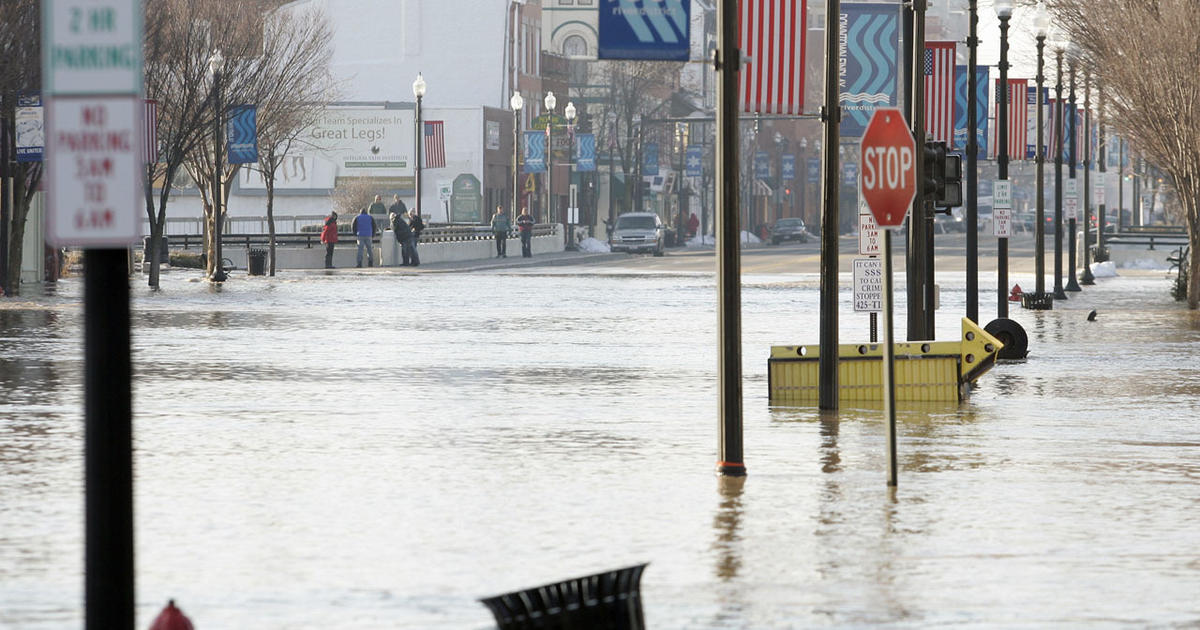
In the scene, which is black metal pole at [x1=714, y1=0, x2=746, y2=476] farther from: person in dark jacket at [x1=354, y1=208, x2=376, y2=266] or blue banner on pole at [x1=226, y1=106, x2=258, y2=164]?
person in dark jacket at [x1=354, y1=208, x2=376, y2=266]

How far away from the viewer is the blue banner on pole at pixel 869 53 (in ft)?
269

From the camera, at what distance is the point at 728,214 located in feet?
45.6

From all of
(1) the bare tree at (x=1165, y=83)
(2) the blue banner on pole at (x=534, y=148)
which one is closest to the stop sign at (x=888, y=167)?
(1) the bare tree at (x=1165, y=83)

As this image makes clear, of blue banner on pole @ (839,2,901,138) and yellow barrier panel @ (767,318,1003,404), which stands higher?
blue banner on pole @ (839,2,901,138)

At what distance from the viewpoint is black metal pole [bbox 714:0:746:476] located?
45.3 feet

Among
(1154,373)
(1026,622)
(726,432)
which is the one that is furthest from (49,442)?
(1154,373)

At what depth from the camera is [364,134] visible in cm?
9325

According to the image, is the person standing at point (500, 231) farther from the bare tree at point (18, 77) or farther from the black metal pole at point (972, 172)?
the black metal pole at point (972, 172)

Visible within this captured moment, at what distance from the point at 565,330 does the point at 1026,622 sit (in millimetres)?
23061

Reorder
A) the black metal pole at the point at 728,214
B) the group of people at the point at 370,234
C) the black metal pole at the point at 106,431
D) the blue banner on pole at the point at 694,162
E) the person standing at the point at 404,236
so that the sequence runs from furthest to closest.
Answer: the blue banner on pole at the point at 694,162 < the person standing at the point at 404,236 < the group of people at the point at 370,234 < the black metal pole at the point at 728,214 < the black metal pole at the point at 106,431

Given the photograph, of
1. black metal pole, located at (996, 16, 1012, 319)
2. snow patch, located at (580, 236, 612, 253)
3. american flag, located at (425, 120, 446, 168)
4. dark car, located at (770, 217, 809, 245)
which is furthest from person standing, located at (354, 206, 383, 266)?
dark car, located at (770, 217, 809, 245)

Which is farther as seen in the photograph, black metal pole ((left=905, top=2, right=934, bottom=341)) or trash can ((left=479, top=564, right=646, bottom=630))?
black metal pole ((left=905, top=2, right=934, bottom=341))

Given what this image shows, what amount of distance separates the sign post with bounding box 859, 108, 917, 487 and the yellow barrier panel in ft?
20.9

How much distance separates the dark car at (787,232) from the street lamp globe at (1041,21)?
242ft
